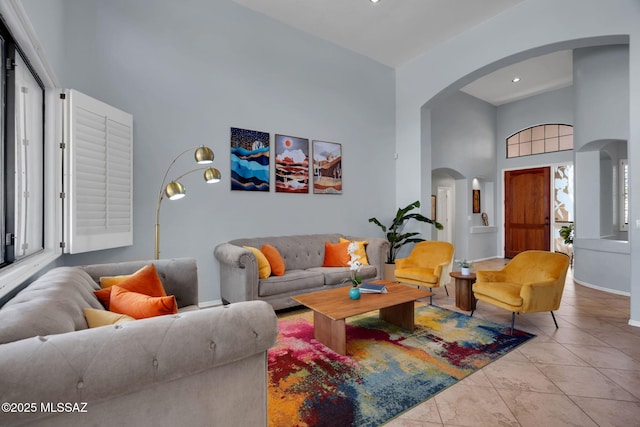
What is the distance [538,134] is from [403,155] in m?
4.32

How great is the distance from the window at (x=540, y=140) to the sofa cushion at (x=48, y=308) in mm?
9084

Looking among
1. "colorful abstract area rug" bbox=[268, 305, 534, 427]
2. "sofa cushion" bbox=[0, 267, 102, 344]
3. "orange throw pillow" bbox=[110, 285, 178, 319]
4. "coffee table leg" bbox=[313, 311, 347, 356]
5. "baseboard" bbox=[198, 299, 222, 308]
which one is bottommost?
"colorful abstract area rug" bbox=[268, 305, 534, 427]

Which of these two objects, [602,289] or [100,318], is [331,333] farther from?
[602,289]

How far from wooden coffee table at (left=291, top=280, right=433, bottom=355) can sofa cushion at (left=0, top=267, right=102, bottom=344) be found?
5.38 ft

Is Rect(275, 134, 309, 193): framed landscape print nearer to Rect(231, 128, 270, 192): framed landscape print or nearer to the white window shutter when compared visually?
Rect(231, 128, 270, 192): framed landscape print

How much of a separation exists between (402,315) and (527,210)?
666 centimetres

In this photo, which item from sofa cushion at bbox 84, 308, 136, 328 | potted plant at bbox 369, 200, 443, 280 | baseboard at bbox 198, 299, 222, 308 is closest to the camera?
sofa cushion at bbox 84, 308, 136, 328

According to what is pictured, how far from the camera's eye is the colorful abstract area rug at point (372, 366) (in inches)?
74.8

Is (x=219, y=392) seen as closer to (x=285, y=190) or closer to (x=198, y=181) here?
(x=198, y=181)

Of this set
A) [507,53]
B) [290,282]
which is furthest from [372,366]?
[507,53]

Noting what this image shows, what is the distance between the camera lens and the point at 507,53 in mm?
4352

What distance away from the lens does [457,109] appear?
7.25 m

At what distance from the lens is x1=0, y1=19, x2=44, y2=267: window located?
192cm

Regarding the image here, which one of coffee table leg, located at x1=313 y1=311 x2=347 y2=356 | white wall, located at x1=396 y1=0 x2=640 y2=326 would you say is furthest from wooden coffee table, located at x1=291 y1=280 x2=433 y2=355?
white wall, located at x1=396 y1=0 x2=640 y2=326
